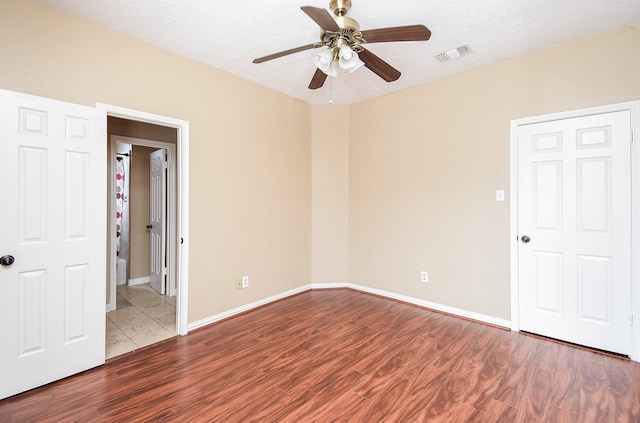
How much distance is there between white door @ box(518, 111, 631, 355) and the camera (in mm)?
2477

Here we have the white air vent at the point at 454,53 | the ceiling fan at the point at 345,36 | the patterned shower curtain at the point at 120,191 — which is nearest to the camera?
the ceiling fan at the point at 345,36

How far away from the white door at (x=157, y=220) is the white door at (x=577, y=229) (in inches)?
174

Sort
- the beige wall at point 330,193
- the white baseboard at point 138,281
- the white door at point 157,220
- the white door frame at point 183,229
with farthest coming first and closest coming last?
the white baseboard at point 138,281 < the beige wall at point 330,193 < the white door at point 157,220 < the white door frame at point 183,229

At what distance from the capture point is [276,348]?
2615mm

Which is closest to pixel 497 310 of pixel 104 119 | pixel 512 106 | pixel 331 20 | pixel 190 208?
pixel 512 106

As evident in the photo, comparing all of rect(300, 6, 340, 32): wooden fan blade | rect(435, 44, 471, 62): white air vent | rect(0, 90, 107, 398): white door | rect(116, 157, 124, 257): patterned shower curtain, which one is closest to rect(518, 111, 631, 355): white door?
rect(435, 44, 471, 62): white air vent

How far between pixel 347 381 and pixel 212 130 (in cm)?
268

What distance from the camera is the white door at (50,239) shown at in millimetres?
1926

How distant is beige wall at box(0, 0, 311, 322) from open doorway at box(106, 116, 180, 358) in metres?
0.63

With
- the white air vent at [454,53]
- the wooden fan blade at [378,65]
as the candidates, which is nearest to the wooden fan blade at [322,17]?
the wooden fan blade at [378,65]

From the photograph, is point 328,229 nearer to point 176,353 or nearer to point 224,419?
point 176,353

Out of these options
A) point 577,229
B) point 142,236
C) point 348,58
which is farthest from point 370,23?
point 142,236

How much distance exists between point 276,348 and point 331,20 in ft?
8.39

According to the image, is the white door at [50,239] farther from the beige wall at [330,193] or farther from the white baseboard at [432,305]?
the white baseboard at [432,305]
